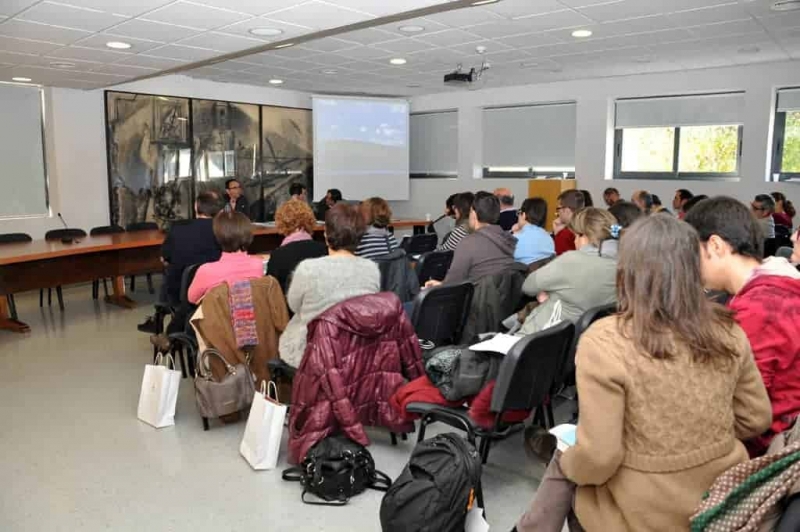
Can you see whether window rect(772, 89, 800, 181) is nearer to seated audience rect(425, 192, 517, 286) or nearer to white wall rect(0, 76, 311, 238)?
seated audience rect(425, 192, 517, 286)

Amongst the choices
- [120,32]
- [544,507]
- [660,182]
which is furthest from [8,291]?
[660,182]

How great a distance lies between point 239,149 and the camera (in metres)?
10.4

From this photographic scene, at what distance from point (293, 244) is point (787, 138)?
715 centimetres

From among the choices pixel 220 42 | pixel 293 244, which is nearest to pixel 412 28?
pixel 220 42

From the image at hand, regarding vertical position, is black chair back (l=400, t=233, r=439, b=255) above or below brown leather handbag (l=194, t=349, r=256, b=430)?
above

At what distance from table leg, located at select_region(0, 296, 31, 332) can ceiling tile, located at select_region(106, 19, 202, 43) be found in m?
2.99

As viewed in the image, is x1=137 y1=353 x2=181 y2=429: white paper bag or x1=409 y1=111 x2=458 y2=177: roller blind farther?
x1=409 y1=111 x2=458 y2=177: roller blind

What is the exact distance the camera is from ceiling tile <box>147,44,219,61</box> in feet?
21.0

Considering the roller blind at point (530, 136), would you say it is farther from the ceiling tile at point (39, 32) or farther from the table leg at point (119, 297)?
Result: the ceiling tile at point (39, 32)

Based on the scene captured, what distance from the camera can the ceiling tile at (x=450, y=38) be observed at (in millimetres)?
6371

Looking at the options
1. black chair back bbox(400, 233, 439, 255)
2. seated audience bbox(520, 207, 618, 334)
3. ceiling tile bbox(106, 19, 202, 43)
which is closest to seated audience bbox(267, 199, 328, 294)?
seated audience bbox(520, 207, 618, 334)

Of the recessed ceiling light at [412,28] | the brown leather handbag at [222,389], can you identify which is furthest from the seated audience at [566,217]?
the brown leather handbag at [222,389]

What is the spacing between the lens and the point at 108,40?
593 cm

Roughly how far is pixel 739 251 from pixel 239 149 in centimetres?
950
